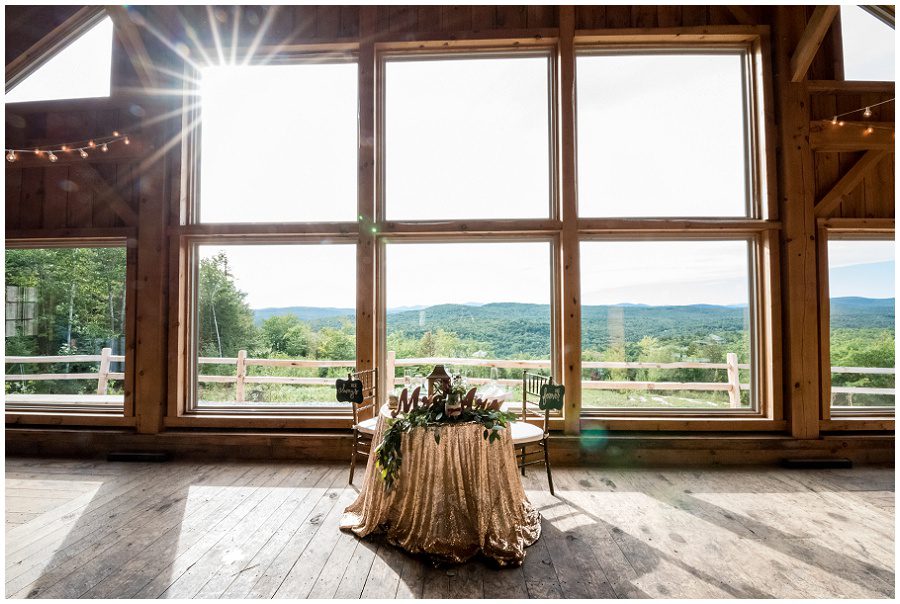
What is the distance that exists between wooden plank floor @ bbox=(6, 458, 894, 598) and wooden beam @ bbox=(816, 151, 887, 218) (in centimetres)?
214

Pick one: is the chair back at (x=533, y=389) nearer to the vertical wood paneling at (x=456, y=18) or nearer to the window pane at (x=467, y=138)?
the window pane at (x=467, y=138)

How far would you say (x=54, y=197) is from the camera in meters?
4.00

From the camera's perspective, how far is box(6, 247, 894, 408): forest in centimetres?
382

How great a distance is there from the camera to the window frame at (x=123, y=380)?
12.8 feet

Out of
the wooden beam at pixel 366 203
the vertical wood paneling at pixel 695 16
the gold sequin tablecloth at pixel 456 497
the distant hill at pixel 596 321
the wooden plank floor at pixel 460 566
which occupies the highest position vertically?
the vertical wood paneling at pixel 695 16

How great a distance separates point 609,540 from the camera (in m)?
2.35

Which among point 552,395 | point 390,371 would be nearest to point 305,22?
point 390,371

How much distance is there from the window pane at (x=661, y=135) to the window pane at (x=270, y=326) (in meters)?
2.40

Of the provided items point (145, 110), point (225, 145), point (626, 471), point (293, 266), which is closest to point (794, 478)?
point (626, 471)

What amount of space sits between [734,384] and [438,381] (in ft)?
9.49

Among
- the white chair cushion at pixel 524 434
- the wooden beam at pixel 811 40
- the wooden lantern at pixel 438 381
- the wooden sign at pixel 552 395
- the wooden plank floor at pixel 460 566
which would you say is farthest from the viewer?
the wooden beam at pixel 811 40

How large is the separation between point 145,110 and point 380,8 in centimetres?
225

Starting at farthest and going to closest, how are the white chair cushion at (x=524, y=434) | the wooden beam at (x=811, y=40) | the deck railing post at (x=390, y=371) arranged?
the deck railing post at (x=390, y=371) < the wooden beam at (x=811, y=40) < the white chair cushion at (x=524, y=434)

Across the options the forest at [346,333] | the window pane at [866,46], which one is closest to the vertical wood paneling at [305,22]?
the forest at [346,333]
